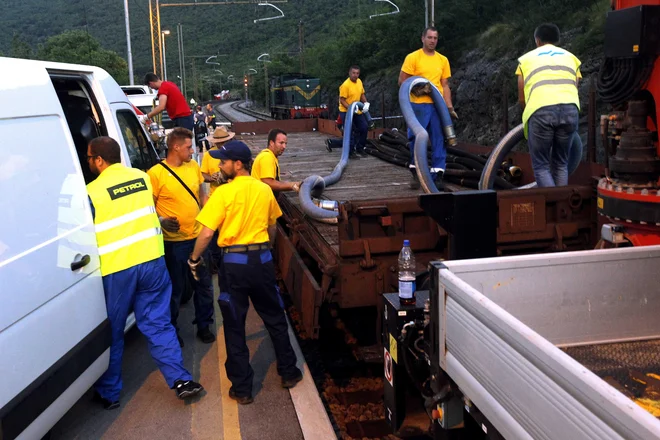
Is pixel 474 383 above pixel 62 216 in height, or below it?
below

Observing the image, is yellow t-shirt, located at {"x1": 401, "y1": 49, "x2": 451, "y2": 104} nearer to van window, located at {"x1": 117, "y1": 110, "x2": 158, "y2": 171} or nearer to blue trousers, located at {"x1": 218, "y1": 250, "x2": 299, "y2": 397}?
van window, located at {"x1": 117, "y1": 110, "x2": 158, "y2": 171}

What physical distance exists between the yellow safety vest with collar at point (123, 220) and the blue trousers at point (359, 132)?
7.32 metres

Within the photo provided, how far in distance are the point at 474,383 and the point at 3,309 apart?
2258 mm

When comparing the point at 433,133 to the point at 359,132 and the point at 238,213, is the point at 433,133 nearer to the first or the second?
the point at 238,213

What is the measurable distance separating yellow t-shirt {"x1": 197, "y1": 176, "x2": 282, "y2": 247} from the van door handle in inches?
32.3

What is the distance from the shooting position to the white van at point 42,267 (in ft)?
11.2

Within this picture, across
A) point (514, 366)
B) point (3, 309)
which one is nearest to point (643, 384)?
point (514, 366)

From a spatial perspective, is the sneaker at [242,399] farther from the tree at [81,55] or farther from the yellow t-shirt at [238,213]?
the tree at [81,55]

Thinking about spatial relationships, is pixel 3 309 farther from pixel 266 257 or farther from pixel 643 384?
pixel 643 384

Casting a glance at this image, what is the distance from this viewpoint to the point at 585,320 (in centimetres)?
337

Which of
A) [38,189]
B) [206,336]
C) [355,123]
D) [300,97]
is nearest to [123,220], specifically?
[38,189]

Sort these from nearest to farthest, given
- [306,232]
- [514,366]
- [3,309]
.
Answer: [514,366] → [3,309] → [306,232]

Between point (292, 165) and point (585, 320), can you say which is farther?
point (292, 165)

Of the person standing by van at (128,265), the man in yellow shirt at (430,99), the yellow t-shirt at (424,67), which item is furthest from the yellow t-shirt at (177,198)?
the yellow t-shirt at (424,67)
